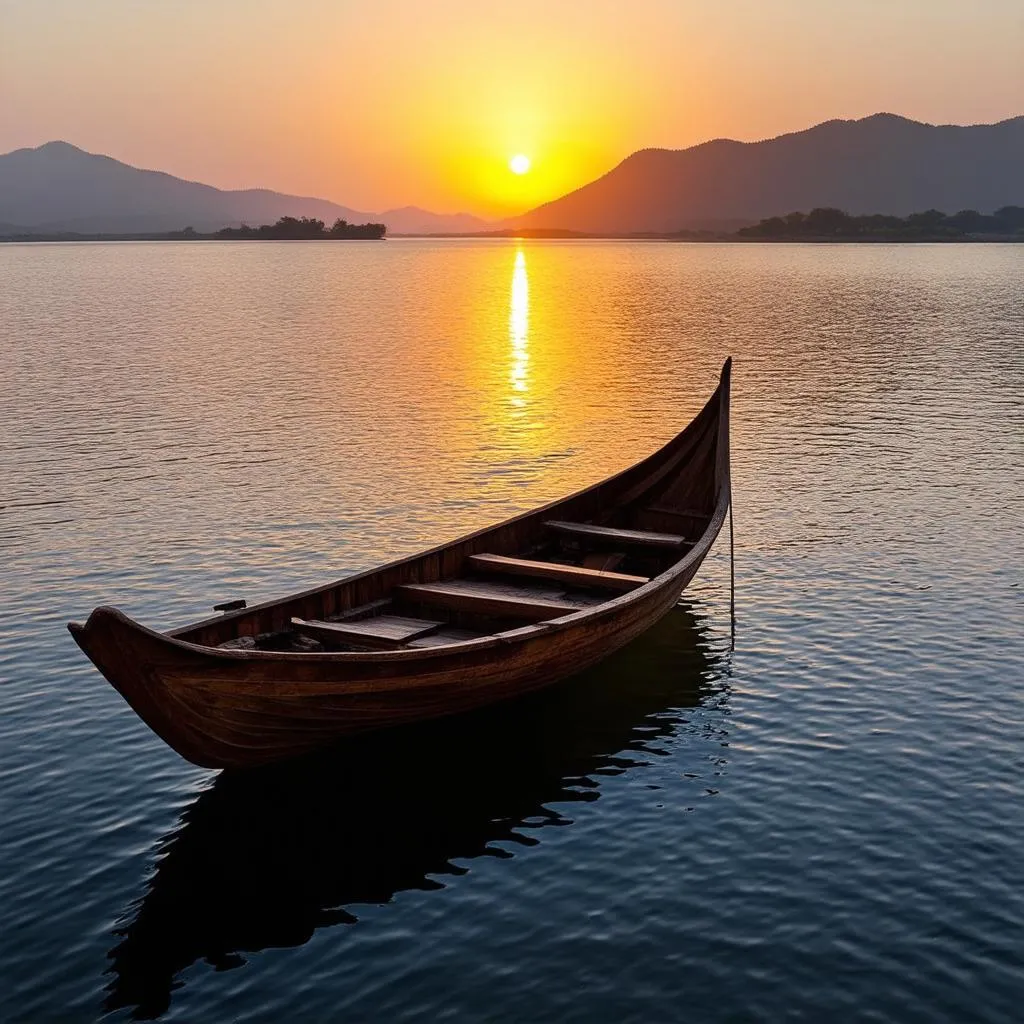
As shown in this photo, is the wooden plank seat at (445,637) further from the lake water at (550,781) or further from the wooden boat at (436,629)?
the lake water at (550,781)

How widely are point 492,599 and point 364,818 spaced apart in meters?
5.14

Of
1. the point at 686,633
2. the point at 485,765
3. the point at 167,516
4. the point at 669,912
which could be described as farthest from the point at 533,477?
the point at 669,912

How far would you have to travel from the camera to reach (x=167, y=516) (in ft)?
113

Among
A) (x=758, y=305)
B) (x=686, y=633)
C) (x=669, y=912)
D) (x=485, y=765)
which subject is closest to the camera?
(x=669, y=912)

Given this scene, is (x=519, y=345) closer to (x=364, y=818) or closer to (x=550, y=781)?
(x=550, y=781)

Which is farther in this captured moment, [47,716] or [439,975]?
[47,716]

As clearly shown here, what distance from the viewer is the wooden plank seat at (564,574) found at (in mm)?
23188

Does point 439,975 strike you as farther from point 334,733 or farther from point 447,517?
point 447,517

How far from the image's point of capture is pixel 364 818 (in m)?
17.3

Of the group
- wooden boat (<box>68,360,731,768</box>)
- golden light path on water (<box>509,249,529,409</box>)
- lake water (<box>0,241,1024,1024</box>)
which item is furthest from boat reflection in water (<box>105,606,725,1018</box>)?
golden light path on water (<box>509,249,529,409</box>)

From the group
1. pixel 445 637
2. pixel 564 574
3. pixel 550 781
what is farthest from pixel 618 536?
pixel 550 781

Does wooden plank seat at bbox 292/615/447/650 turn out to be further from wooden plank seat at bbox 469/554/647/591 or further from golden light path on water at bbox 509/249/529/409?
golden light path on water at bbox 509/249/529/409

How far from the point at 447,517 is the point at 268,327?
234 feet

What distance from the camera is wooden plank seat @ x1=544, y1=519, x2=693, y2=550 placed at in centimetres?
2608
